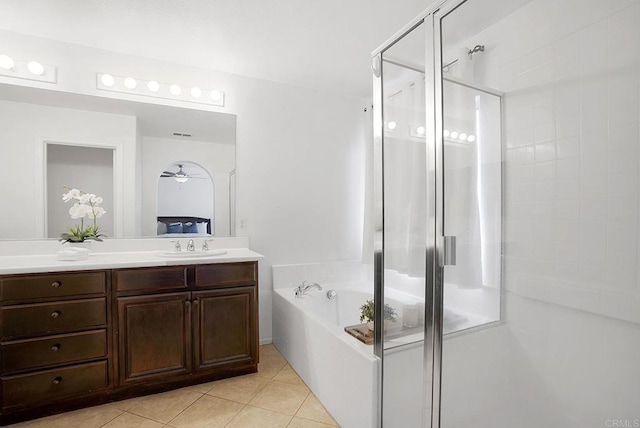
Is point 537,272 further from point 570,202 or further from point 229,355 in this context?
point 229,355

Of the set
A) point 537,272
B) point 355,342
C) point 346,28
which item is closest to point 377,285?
point 355,342

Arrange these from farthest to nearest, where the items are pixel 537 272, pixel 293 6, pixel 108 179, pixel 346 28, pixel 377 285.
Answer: pixel 108 179, pixel 346 28, pixel 293 6, pixel 377 285, pixel 537 272

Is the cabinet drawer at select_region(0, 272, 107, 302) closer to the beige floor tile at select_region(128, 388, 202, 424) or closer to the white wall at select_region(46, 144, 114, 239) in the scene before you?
the white wall at select_region(46, 144, 114, 239)

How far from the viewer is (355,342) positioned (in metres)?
1.75

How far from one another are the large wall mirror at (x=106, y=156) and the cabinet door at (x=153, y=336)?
695 millimetres

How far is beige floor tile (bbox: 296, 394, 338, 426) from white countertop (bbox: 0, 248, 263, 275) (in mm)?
986

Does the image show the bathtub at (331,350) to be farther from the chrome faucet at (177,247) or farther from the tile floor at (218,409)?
the chrome faucet at (177,247)

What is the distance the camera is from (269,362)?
8.32 ft

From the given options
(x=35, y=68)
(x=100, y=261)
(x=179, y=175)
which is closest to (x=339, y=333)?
(x=100, y=261)

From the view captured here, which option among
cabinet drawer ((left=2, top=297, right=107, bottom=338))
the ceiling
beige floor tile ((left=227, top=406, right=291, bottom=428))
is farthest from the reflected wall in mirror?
beige floor tile ((left=227, top=406, right=291, bottom=428))

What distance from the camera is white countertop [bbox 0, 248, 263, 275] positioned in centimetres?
176

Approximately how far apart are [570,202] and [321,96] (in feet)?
8.00

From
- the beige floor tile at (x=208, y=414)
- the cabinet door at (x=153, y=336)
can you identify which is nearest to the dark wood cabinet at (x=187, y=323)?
the cabinet door at (x=153, y=336)

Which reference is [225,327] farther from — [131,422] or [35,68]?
[35,68]
